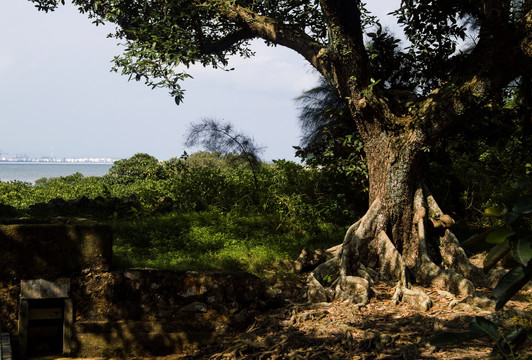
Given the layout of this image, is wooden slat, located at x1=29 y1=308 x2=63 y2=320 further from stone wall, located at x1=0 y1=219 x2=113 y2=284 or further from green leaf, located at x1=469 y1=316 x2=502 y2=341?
green leaf, located at x1=469 y1=316 x2=502 y2=341

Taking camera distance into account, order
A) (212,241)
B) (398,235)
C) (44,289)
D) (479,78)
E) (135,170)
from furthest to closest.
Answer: (135,170)
(212,241)
(398,235)
(479,78)
(44,289)

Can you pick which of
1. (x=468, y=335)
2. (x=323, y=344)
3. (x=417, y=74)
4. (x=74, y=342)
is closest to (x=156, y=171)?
(x=417, y=74)

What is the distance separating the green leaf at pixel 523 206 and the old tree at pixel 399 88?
15.8 feet

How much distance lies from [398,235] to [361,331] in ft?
9.41

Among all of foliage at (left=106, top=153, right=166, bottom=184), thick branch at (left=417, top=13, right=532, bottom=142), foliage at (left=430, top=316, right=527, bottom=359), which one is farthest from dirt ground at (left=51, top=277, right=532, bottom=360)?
foliage at (left=106, top=153, right=166, bottom=184)

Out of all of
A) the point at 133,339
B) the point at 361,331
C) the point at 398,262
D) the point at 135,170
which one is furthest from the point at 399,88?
the point at 135,170

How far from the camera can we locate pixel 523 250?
1.96m

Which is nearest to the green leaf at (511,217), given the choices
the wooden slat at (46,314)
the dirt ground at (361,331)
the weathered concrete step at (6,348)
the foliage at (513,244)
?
the foliage at (513,244)

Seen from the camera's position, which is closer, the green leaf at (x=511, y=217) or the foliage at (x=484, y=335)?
the green leaf at (x=511, y=217)

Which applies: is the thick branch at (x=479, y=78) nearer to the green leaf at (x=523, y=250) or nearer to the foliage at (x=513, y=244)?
the foliage at (x=513, y=244)

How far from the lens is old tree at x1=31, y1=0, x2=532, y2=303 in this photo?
7234 mm

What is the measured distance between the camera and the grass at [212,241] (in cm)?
788

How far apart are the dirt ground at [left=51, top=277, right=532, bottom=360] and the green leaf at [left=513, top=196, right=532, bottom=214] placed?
3.27m

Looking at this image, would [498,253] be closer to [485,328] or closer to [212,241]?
[485,328]
